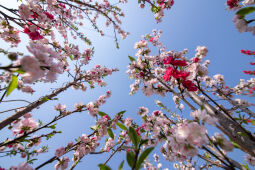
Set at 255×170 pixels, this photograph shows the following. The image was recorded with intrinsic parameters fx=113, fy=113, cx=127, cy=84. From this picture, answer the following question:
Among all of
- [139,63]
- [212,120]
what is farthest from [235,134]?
[139,63]

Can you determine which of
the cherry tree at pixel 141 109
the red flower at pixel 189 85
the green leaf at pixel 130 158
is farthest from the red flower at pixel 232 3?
the green leaf at pixel 130 158

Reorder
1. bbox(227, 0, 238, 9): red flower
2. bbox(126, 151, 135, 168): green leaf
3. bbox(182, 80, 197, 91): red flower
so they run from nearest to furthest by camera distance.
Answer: bbox(126, 151, 135, 168): green leaf, bbox(182, 80, 197, 91): red flower, bbox(227, 0, 238, 9): red flower

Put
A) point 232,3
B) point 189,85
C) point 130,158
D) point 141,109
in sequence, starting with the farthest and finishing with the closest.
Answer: point 141,109 → point 232,3 → point 189,85 → point 130,158

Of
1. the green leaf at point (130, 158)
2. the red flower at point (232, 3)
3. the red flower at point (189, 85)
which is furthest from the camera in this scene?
the red flower at point (232, 3)

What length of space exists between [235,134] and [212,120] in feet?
2.01

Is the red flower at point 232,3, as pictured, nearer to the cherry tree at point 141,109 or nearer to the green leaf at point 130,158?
the cherry tree at point 141,109

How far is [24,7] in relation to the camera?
7.70 feet

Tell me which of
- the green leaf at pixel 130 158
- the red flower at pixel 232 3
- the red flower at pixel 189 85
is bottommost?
the green leaf at pixel 130 158

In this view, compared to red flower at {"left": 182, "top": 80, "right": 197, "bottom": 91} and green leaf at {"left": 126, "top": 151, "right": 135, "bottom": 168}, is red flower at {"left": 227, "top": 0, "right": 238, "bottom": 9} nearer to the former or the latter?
red flower at {"left": 182, "top": 80, "right": 197, "bottom": 91}

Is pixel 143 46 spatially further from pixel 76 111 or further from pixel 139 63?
pixel 76 111

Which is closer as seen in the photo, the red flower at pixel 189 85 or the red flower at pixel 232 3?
the red flower at pixel 189 85

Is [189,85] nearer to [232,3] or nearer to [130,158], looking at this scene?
[130,158]

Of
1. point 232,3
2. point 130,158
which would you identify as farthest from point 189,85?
point 232,3

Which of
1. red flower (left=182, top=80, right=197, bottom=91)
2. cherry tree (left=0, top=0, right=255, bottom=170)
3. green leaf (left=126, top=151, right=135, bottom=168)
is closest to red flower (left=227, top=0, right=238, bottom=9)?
cherry tree (left=0, top=0, right=255, bottom=170)
